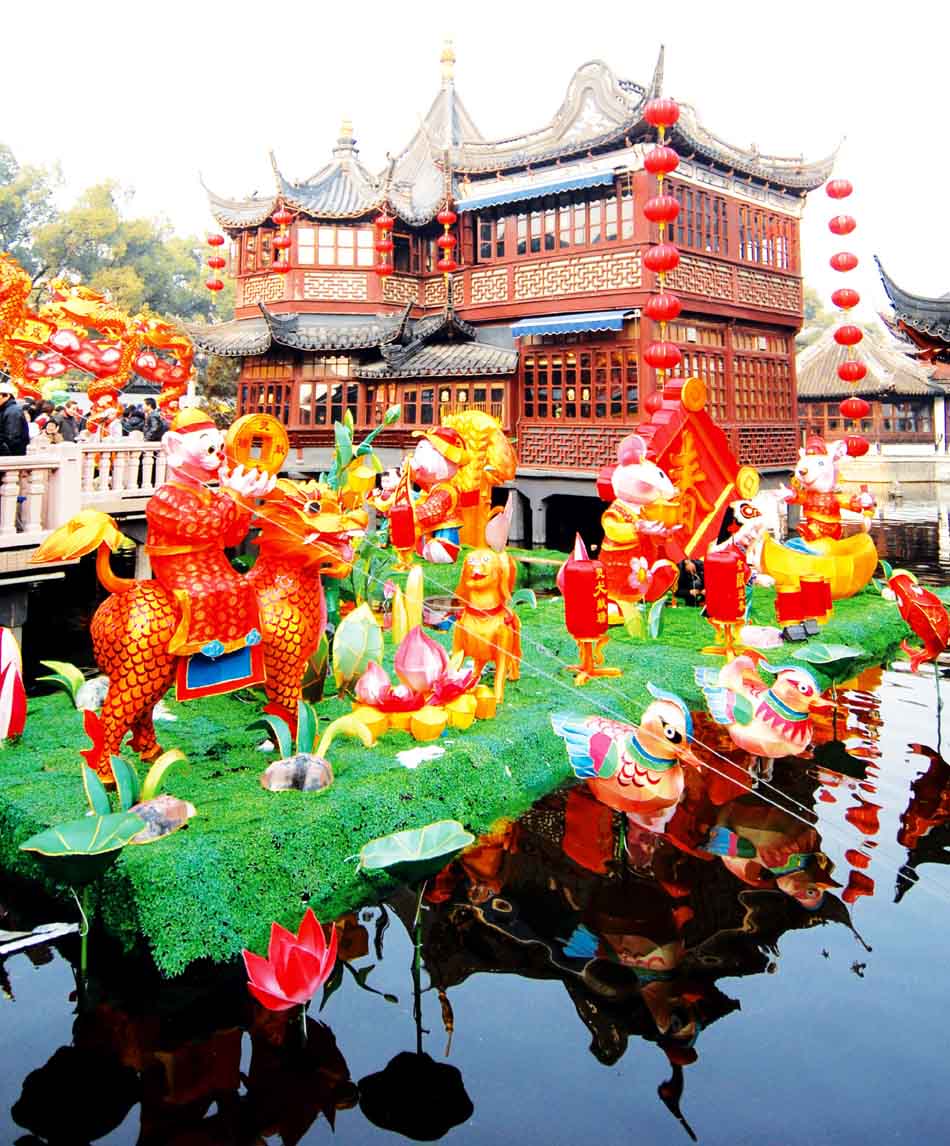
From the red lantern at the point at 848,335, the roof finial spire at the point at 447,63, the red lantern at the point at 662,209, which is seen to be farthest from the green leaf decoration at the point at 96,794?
the roof finial spire at the point at 447,63

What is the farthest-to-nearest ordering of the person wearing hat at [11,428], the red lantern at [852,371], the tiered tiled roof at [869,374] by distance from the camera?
the tiered tiled roof at [869,374], the red lantern at [852,371], the person wearing hat at [11,428]

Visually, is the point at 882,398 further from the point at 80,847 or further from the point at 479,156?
the point at 80,847

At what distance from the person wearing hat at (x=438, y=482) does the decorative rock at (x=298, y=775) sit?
529 centimetres

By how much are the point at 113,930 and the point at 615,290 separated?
565 inches

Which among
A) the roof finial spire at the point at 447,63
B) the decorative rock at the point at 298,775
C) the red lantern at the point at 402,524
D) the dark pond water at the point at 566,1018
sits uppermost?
the roof finial spire at the point at 447,63

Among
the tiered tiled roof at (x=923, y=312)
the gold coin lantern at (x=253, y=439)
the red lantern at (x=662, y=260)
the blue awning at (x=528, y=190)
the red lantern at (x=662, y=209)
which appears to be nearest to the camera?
the gold coin lantern at (x=253, y=439)

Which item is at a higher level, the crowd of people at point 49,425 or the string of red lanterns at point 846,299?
the string of red lanterns at point 846,299

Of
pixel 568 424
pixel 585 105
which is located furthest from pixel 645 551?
pixel 585 105

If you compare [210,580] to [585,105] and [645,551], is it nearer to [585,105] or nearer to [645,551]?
[645,551]

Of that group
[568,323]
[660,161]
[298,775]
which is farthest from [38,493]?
[568,323]

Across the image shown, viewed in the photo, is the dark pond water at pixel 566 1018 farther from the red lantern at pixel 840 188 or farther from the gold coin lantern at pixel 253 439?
the red lantern at pixel 840 188

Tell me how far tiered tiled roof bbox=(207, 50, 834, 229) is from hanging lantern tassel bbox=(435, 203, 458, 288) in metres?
0.63

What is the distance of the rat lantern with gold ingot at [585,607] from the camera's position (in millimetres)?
8367

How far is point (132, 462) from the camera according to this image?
11.9m
